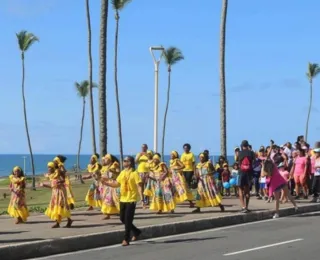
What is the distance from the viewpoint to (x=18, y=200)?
15.7m

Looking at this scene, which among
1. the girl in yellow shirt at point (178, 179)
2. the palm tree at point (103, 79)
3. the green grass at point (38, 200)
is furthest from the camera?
the palm tree at point (103, 79)

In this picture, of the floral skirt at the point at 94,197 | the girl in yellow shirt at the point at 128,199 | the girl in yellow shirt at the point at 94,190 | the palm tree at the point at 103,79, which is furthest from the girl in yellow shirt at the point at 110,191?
the palm tree at the point at 103,79

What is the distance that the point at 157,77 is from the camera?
25984 millimetres

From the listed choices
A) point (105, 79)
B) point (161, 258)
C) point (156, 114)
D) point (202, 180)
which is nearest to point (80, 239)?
point (161, 258)

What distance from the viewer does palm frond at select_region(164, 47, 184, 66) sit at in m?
55.3

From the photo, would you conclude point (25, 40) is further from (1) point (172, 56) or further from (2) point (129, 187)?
(2) point (129, 187)

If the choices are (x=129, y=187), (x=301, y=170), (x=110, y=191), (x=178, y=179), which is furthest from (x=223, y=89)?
(x=129, y=187)

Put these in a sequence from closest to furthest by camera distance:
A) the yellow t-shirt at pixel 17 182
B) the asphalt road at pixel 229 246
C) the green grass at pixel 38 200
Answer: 1. the asphalt road at pixel 229 246
2. the yellow t-shirt at pixel 17 182
3. the green grass at pixel 38 200

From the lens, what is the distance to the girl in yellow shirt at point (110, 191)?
16.2m

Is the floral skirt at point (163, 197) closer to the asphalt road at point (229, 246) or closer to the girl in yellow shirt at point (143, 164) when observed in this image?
the girl in yellow shirt at point (143, 164)

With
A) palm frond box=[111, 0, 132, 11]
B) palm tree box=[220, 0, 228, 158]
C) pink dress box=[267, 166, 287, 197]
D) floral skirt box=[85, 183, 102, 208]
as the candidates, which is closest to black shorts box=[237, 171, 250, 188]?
pink dress box=[267, 166, 287, 197]

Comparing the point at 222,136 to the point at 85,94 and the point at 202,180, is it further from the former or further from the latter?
the point at 85,94

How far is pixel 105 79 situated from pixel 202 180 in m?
6.96

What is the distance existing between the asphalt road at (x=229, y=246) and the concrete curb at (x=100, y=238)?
0.29 meters
